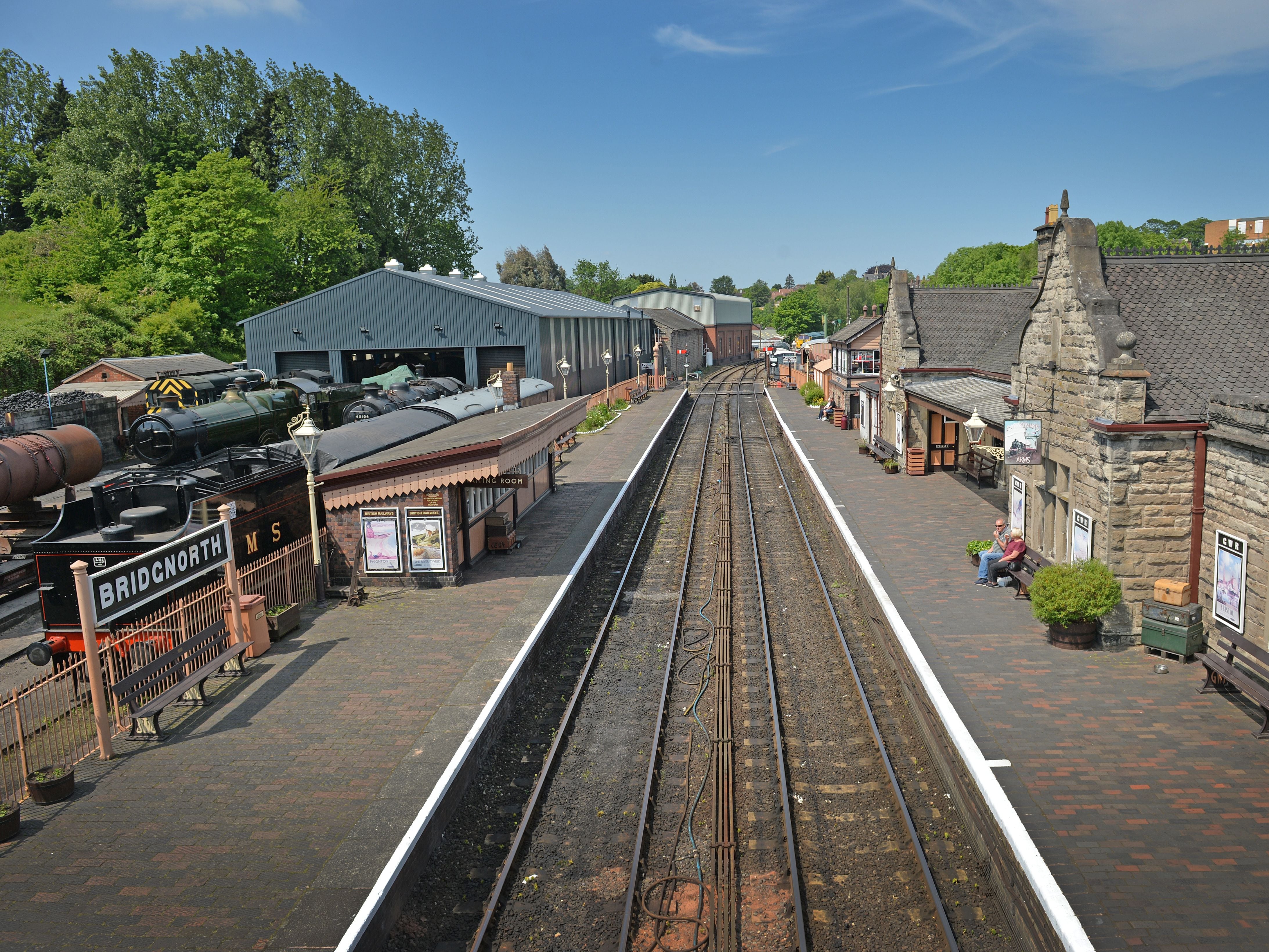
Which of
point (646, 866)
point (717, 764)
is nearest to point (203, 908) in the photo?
point (646, 866)

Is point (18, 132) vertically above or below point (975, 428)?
above

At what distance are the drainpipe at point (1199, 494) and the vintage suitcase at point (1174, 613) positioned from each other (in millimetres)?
689

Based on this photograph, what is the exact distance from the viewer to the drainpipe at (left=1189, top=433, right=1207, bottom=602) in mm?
11531

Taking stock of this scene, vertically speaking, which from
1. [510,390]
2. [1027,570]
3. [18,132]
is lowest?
[1027,570]

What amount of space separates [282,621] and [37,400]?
22.7m

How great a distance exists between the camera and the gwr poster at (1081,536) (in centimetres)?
1260

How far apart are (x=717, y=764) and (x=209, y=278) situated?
45.1 metres

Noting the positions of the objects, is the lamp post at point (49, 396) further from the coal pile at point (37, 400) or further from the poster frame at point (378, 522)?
the poster frame at point (378, 522)

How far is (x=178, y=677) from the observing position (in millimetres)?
10945

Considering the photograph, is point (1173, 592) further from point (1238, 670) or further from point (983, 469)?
point (983, 469)

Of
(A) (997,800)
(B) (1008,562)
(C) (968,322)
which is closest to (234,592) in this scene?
(A) (997,800)

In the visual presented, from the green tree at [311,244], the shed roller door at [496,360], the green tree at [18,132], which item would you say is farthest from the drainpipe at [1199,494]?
the green tree at [18,132]

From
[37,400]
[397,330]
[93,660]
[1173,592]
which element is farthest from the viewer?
[397,330]

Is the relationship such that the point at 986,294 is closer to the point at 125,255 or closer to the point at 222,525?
the point at 222,525
